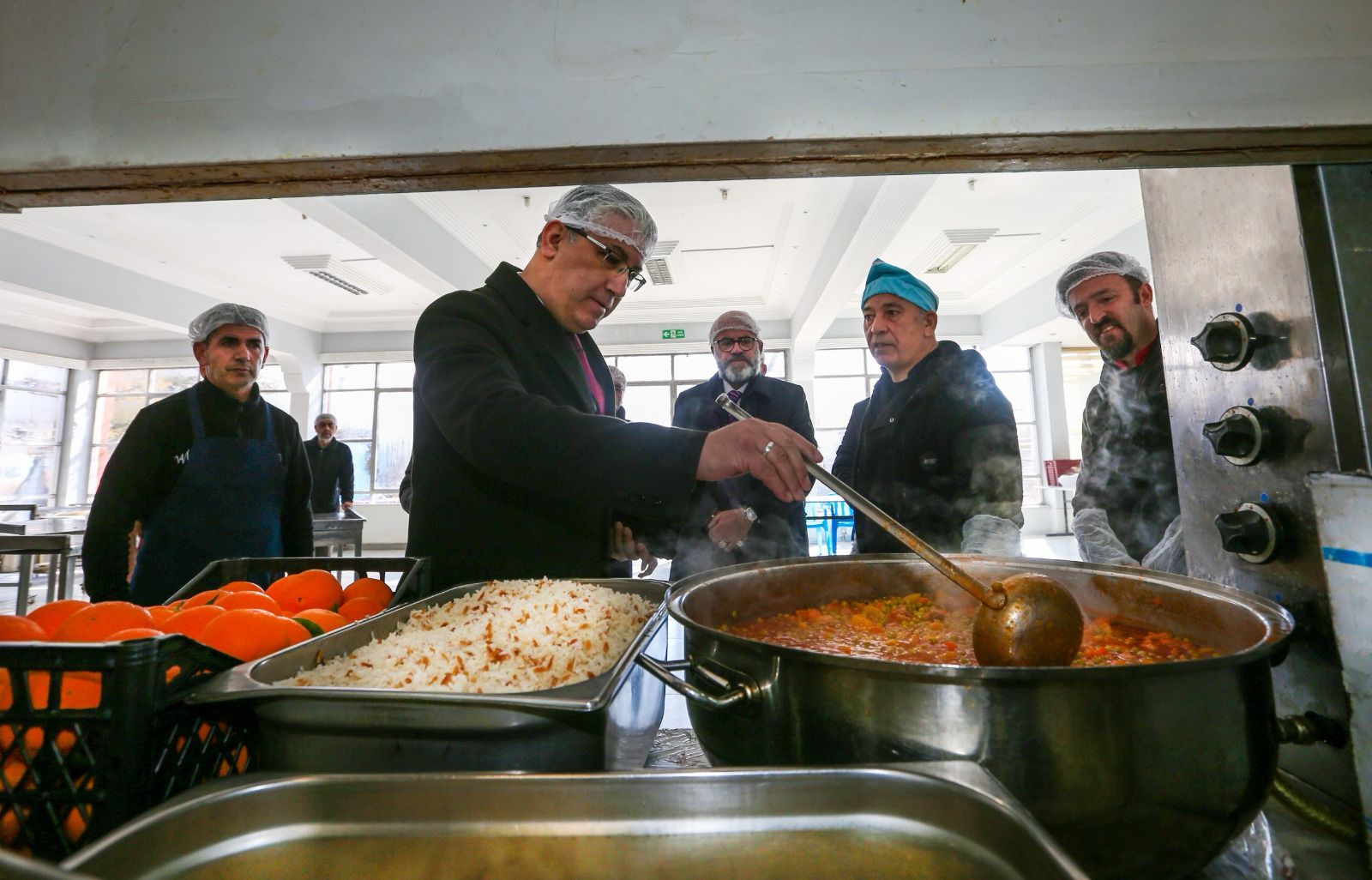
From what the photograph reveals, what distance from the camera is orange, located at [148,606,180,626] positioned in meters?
0.92

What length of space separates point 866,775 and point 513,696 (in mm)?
344

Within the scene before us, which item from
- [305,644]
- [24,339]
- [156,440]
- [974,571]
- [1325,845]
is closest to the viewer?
[1325,845]

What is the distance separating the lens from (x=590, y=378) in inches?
69.4

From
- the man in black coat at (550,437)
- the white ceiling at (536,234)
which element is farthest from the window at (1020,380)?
the man in black coat at (550,437)

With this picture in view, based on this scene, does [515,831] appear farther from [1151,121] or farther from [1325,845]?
[1151,121]

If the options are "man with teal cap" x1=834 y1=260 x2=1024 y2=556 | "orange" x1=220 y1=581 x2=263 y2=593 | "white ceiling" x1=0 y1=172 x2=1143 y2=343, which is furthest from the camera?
"white ceiling" x1=0 y1=172 x2=1143 y2=343

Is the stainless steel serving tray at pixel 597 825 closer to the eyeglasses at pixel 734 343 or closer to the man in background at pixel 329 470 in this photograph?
the eyeglasses at pixel 734 343

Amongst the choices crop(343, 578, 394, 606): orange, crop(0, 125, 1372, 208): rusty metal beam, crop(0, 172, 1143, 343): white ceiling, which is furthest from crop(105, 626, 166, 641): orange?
crop(0, 172, 1143, 343): white ceiling

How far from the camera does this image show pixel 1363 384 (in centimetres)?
85

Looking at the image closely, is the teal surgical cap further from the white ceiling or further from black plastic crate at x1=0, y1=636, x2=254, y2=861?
the white ceiling

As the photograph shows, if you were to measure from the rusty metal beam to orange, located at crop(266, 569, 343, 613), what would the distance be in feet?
2.37

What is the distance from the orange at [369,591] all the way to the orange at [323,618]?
7.2 inches

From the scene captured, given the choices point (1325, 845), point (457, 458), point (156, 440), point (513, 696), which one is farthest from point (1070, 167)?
point (156, 440)

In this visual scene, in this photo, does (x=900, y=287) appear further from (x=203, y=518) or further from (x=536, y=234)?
(x=536, y=234)
